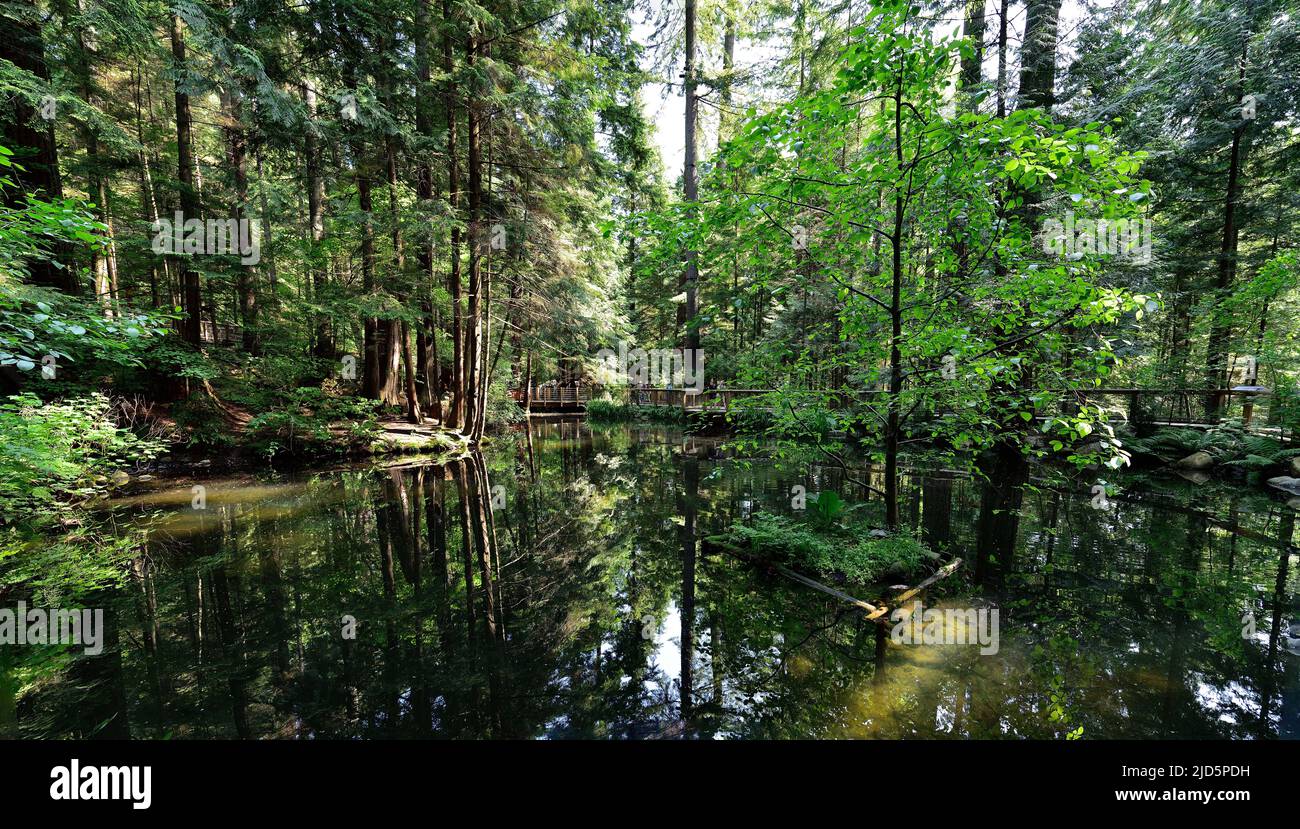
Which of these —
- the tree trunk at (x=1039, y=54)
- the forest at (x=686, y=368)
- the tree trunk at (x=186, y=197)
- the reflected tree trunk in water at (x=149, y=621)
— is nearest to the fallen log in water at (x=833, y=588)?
the forest at (x=686, y=368)

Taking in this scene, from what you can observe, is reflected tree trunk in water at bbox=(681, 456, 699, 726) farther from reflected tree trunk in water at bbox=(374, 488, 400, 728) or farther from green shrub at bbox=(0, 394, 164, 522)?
green shrub at bbox=(0, 394, 164, 522)

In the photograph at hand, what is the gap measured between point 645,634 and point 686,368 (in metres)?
11.1

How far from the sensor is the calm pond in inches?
105

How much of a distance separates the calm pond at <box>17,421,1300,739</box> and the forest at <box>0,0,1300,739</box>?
0.04 m

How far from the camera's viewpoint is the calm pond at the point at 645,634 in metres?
2.66

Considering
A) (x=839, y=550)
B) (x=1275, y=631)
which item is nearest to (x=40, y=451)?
(x=839, y=550)

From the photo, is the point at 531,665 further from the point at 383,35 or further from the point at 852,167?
the point at 383,35

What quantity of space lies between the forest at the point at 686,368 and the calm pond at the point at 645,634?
4 cm

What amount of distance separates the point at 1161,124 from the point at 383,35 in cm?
1990

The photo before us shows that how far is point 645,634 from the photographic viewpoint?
12.3 feet

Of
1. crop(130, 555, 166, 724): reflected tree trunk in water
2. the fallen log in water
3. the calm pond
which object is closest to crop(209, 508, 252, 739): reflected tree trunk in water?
the calm pond

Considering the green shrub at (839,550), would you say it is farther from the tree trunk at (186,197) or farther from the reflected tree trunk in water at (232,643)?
the tree trunk at (186,197)

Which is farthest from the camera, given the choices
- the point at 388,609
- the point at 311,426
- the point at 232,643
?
the point at 311,426

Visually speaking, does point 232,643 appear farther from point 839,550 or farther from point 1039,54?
point 1039,54
